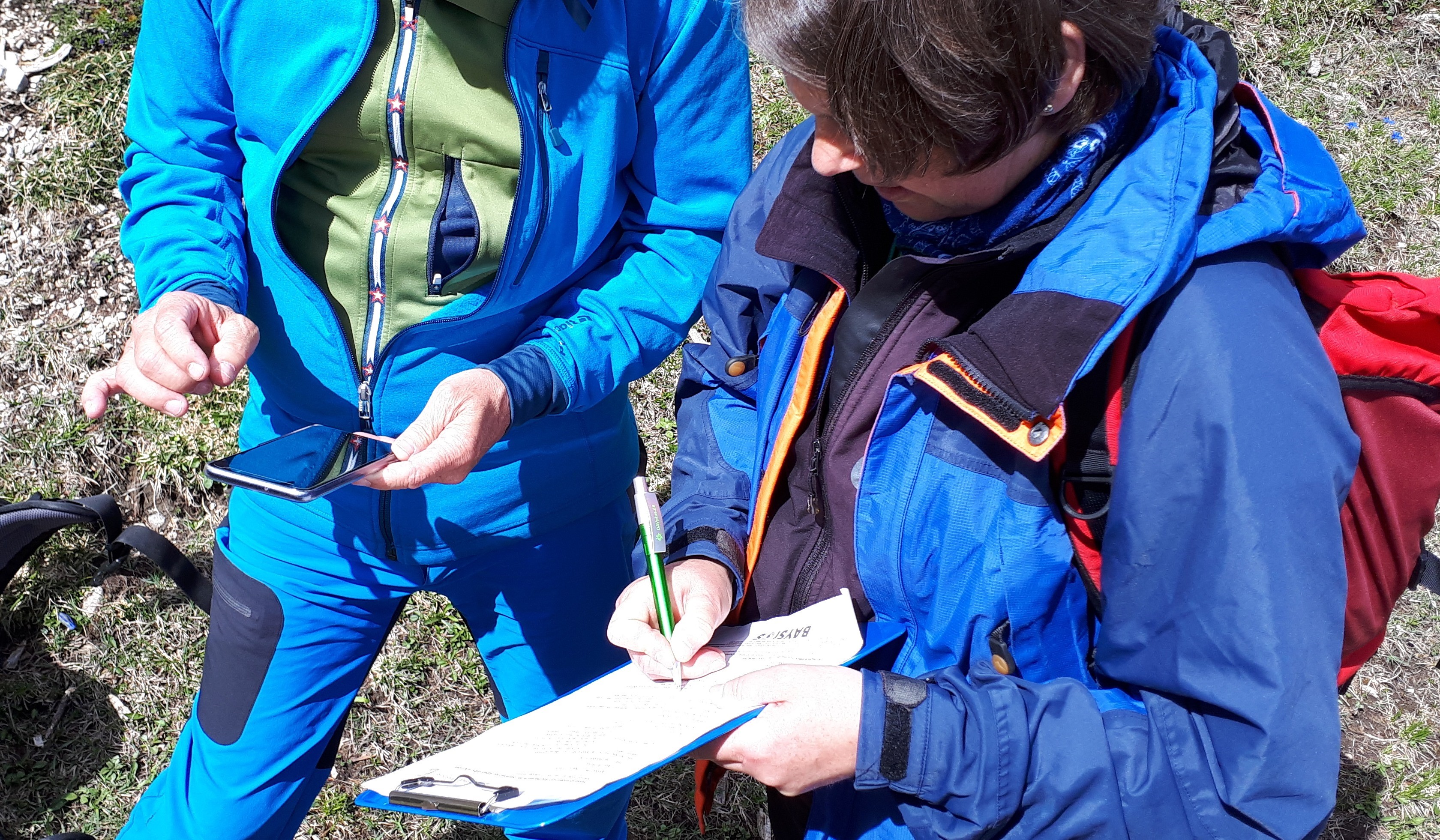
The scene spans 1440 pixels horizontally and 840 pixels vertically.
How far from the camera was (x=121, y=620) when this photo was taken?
145 inches

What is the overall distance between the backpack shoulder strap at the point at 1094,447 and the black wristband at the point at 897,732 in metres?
0.29

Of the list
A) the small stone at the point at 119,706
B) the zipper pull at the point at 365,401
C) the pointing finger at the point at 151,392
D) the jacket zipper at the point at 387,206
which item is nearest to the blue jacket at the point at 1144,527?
the jacket zipper at the point at 387,206

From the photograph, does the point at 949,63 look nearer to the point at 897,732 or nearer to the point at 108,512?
the point at 897,732

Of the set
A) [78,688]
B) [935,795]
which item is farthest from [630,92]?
[78,688]

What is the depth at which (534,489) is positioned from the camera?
213cm

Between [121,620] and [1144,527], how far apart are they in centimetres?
369

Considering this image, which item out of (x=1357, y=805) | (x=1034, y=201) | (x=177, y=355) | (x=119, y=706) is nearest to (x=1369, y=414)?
(x=1034, y=201)

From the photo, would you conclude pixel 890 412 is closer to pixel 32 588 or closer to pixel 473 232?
pixel 473 232

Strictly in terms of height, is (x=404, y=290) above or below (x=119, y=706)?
above

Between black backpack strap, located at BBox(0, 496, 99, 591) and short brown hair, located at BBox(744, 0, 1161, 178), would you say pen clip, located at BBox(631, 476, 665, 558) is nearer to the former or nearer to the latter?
short brown hair, located at BBox(744, 0, 1161, 178)

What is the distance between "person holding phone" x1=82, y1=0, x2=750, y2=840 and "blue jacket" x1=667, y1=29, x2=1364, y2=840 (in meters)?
0.60

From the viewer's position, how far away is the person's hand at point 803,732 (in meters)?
1.37

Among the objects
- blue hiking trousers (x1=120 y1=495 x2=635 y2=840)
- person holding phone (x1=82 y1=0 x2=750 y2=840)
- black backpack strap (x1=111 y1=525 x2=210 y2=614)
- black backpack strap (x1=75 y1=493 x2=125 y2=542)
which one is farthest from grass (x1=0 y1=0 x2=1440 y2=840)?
person holding phone (x1=82 y1=0 x2=750 y2=840)

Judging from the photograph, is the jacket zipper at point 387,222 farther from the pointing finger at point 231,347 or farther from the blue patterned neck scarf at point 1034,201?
the blue patterned neck scarf at point 1034,201
